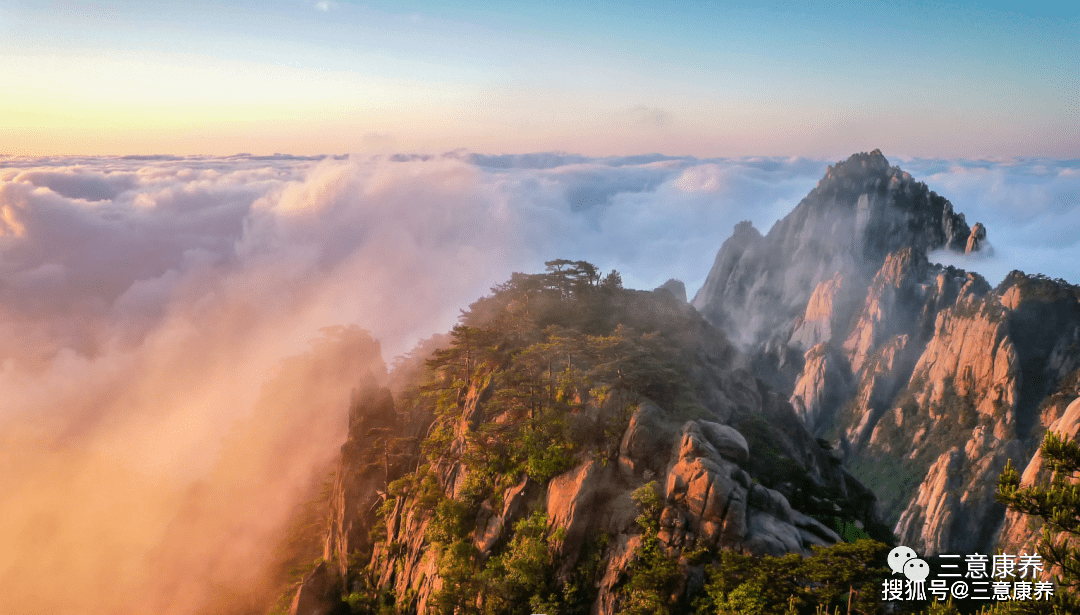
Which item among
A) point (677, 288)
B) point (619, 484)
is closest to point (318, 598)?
point (619, 484)

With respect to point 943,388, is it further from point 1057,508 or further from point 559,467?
point 1057,508

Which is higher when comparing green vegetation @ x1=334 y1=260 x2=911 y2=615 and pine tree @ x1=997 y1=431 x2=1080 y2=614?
pine tree @ x1=997 y1=431 x2=1080 y2=614

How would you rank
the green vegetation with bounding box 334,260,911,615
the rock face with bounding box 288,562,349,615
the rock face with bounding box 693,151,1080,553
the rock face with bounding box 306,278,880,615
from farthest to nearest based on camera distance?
the rock face with bounding box 693,151,1080,553, the rock face with bounding box 288,562,349,615, the rock face with bounding box 306,278,880,615, the green vegetation with bounding box 334,260,911,615

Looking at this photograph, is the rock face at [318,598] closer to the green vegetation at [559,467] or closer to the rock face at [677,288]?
the green vegetation at [559,467]

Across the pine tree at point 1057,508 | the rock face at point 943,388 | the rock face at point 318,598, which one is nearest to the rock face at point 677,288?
the rock face at point 943,388

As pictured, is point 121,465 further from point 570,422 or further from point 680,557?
point 680,557

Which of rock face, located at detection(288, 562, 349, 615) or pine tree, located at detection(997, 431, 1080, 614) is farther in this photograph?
rock face, located at detection(288, 562, 349, 615)

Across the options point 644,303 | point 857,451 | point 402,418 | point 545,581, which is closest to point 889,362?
point 857,451

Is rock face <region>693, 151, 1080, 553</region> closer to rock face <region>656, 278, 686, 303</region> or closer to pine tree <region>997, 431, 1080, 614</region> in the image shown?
rock face <region>656, 278, 686, 303</region>

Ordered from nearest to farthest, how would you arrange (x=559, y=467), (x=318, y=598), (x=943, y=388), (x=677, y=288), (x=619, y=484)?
(x=619, y=484) → (x=559, y=467) → (x=318, y=598) → (x=677, y=288) → (x=943, y=388)

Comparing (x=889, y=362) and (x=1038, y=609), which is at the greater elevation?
(x=1038, y=609)

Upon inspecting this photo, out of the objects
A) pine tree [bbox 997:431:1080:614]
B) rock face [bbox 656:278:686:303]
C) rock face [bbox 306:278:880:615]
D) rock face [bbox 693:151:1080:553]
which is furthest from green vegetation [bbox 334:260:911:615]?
rock face [bbox 693:151:1080:553]
